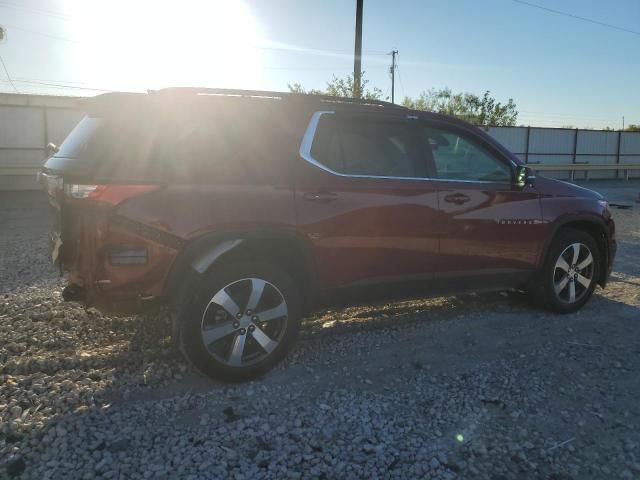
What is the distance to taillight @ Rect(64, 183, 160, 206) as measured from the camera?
10.4 ft

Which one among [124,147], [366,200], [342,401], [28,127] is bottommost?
[342,401]

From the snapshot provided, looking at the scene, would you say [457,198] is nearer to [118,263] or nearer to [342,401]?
[342,401]

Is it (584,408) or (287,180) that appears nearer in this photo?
(584,408)

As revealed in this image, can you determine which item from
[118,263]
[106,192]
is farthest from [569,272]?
[106,192]

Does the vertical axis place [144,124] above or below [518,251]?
above

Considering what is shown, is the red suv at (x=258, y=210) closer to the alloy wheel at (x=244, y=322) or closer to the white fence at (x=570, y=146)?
the alloy wheel at (x=244, y=322)

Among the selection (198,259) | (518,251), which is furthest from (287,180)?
(518,251)

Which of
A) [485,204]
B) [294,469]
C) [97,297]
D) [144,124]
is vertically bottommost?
[294,469]

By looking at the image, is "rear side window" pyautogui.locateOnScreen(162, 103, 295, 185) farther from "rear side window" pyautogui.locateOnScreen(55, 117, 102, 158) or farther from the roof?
"rear side window" pyautogui.locateOnScreen(55, 117, 102, 158)

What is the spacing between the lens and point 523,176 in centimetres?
473

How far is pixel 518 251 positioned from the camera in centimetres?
478

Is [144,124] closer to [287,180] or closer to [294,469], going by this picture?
[287,180]

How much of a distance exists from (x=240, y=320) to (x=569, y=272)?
133 inches

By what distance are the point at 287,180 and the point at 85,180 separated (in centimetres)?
130
